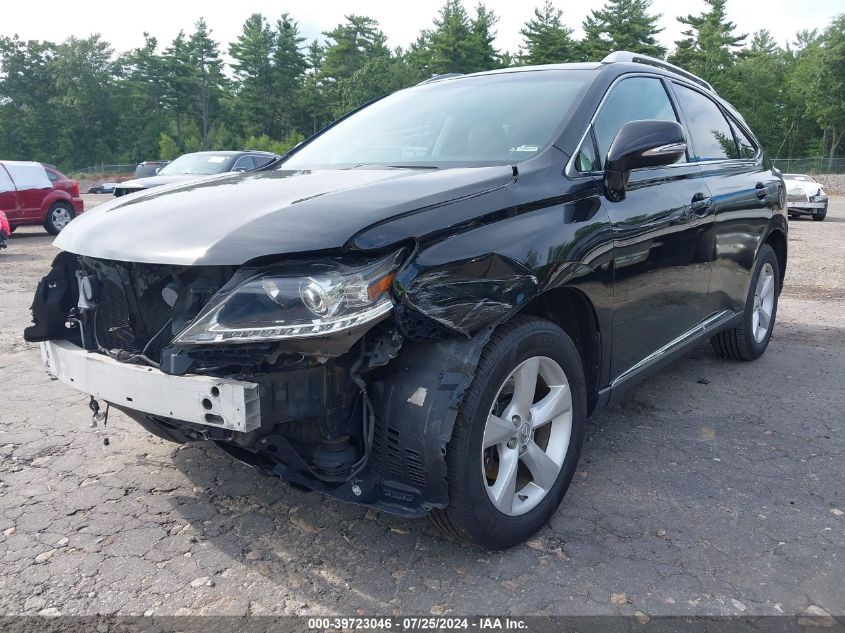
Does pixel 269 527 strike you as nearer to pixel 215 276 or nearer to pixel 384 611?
pixel 384 611

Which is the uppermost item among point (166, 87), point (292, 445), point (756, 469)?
point (166, 87)

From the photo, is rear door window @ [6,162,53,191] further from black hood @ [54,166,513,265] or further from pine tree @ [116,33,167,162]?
pine tree @ [116,33,167,162]

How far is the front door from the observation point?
2971 millimetres

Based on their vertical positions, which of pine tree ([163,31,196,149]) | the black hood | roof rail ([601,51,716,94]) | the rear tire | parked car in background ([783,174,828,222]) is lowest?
parked car in background ([783,174,828,222])

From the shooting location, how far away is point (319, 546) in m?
2.53

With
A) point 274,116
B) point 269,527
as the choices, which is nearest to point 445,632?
point 269,527

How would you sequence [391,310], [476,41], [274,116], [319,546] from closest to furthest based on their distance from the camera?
[391,310]
[319,546]
[476,41]
[274,116]

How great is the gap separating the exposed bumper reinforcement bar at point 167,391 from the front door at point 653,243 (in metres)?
1.66

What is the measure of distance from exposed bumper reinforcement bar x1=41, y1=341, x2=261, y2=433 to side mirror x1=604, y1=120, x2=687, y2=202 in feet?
5.73

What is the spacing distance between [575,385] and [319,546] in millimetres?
1153

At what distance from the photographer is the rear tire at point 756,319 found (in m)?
4.65

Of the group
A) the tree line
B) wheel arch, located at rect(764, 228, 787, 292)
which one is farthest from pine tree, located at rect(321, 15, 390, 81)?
wheel arch, located at rect(764, 228, 787, 292)

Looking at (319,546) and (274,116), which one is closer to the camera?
(319,546)

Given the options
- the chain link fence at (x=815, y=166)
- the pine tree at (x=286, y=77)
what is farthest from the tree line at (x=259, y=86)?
the chain link fence at (x=815, y=166)
